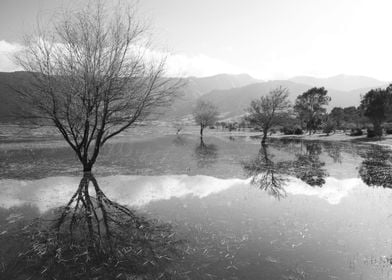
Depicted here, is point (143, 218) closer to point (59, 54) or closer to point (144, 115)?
point (144, 115)

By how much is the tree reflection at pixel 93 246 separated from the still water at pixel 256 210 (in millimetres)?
837

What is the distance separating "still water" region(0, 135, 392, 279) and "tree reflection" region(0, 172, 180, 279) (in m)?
0.84

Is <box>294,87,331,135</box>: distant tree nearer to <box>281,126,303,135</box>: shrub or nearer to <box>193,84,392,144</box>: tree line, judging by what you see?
<box>193,84,392,144</box>: tree line

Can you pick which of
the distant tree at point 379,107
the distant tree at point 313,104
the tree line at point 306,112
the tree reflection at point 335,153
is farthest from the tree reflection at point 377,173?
the distant tree at point 313,104

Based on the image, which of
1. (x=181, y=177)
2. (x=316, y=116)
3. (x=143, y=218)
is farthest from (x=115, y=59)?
(x=316, y=116)

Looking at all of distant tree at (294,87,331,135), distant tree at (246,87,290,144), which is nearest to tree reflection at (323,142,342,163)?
distant tree at (246,87,290,144)

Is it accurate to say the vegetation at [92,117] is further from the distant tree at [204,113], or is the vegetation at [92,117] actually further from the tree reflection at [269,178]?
the distant tree at [204,113]

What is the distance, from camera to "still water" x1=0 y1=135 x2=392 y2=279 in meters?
7.63

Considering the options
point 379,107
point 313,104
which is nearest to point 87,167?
point 379,107

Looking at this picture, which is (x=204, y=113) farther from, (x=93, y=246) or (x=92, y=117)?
(x=93, y=246)

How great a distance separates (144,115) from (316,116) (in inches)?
3275

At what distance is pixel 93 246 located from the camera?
8.64 m

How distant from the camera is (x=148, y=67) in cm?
2088

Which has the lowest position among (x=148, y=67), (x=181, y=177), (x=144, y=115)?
(x=181, y=177)
